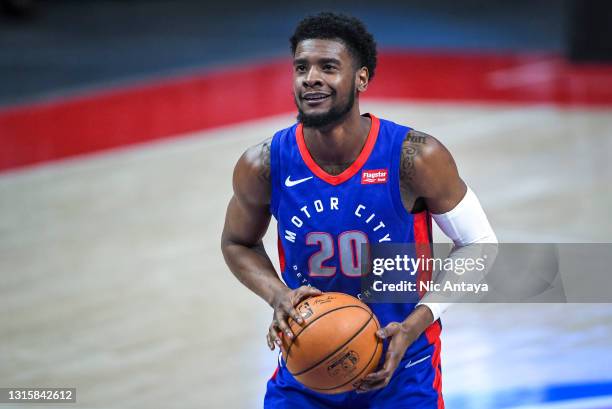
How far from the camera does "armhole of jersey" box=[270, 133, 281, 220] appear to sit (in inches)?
157

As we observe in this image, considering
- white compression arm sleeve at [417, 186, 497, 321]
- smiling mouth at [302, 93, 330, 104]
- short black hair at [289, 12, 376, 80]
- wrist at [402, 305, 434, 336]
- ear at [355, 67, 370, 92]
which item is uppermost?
short black hair at [289, 12, 376, 80]

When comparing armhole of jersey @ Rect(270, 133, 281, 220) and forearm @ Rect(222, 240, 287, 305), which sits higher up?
armhole of jersey @ Rect(270, 133, 281, 220)

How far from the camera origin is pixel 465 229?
3.93m

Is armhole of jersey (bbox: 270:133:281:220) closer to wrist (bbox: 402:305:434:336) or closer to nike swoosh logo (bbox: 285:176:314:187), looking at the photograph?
nike swoosh logo (bbox: 285:176:314:187)

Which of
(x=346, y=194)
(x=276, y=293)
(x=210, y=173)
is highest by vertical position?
(x=210, y=173)

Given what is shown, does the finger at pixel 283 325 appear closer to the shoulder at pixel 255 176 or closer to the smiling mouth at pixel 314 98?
the shoulder at pixel 255 176

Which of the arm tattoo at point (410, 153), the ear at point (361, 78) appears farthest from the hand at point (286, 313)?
the ear at point (361, 78)

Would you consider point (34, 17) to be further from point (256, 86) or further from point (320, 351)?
point (320, 351)

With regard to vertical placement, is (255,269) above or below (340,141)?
below

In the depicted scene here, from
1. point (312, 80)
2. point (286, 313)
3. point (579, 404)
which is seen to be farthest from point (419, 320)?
point (579, 404)

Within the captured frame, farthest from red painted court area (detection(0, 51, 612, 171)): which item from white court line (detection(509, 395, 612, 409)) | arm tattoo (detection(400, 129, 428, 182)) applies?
arm tattoo (detection(400, 129, 428, 182))

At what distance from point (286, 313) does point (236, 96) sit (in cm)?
965

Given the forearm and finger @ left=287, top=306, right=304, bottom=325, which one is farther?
the forearm

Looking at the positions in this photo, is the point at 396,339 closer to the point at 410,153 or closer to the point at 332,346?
the point at 332,346
